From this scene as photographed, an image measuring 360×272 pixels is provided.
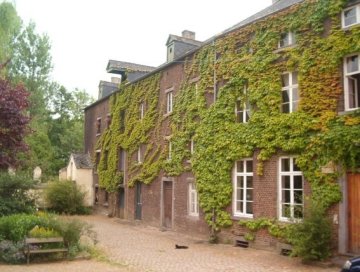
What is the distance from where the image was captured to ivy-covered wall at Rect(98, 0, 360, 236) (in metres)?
14.1

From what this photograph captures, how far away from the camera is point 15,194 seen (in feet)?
58.5

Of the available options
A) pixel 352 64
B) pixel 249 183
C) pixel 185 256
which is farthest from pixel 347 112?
pixel 185 256

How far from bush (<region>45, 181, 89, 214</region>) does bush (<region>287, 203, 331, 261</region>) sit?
2186cm

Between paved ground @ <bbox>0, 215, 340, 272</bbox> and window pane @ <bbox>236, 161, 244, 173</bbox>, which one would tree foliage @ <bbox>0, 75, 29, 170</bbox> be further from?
window pane @ <bbox>236, 161, 244, 173</bbox>

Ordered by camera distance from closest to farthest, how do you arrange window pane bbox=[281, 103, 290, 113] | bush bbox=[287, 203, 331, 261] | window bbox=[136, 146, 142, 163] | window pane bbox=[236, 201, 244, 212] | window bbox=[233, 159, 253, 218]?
bush bbox=[287, 203, 331, 261]
window pane bbox=[281, 103, 290, 113]
window bbox=[233, 159, 253, 218]
window pane bbox=[236, 201, 244, 212]
window bbox=[136, 146, 142, 163]

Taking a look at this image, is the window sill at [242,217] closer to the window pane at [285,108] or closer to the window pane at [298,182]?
the window pane at [298,182]

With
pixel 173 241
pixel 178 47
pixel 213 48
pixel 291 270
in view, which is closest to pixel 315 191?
pixel 291 270

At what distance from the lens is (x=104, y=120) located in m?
33.9

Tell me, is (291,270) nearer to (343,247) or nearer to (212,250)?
(343,247)

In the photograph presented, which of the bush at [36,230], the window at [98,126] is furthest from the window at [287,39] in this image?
the window at [98,126]

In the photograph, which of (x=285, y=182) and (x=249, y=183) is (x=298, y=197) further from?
(x=249, y=183)

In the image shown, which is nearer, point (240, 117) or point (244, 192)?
point (244, 192)

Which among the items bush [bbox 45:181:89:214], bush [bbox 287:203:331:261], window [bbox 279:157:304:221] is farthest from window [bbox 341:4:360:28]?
bush [bbox 45:181:89:214]

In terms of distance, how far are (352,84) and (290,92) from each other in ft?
8.12
